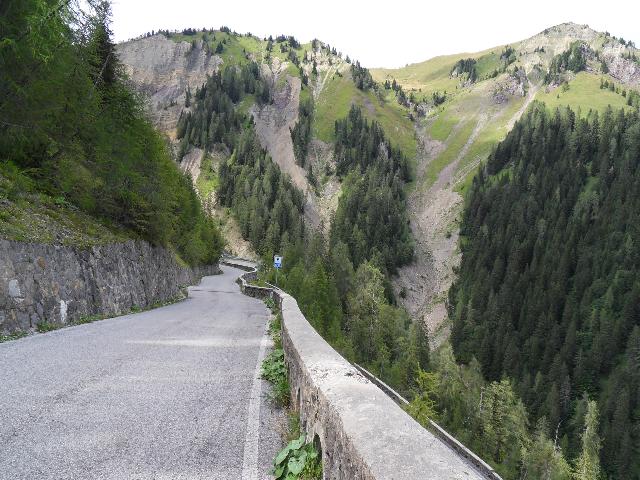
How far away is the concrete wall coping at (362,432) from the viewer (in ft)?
8.05

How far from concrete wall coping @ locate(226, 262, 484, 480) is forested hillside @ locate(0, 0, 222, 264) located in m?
12.2

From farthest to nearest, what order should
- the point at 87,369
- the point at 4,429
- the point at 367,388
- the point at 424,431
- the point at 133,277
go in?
the point at 133,277, the point at 87,369, the point at 4,429, the point at 367,388, the point at 424,431

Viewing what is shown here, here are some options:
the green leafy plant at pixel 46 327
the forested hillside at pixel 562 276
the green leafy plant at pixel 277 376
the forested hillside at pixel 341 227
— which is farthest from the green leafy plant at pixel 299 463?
the forested hillside at pixel 562 276

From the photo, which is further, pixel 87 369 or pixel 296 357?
pixel 87 369

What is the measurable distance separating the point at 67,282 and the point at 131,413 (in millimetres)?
11496

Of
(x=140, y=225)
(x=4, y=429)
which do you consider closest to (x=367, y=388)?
(x=4, y=429)

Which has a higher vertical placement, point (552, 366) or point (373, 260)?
point (373, 260)

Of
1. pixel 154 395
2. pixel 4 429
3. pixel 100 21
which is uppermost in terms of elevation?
pixel 100 21

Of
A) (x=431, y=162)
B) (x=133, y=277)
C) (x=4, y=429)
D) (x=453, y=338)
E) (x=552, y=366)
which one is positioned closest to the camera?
(x=4, y=429)

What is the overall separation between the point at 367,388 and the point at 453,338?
381 ft

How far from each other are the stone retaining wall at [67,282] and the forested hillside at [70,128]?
930mm

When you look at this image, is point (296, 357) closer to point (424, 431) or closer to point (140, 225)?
point (424, 431)

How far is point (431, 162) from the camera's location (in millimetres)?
198875

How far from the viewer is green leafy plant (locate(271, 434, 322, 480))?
402 centimetres
